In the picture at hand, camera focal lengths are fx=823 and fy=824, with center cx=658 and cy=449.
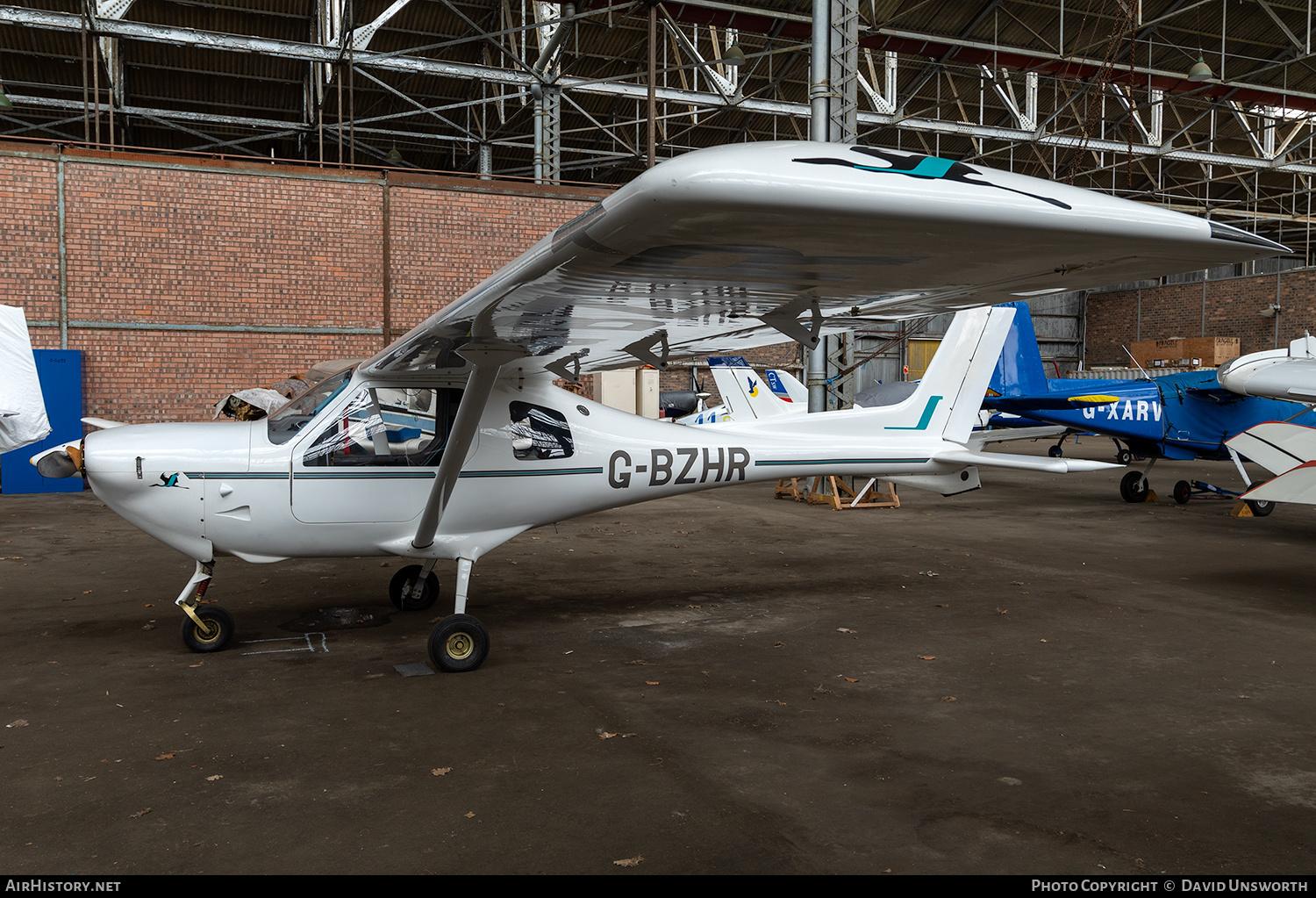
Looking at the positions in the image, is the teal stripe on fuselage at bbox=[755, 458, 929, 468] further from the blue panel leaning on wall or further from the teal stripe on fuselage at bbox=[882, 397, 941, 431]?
the blue panel leaning on wall

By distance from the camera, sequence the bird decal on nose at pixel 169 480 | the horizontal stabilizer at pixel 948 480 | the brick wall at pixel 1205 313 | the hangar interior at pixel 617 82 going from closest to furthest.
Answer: the bird decal on nose at pixel 169 480 < the horizontal stabilizer at pixel 948 480 < the hangar interior at pixel 617 82 < the brick wall at pixel 1205 313

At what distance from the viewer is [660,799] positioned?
3301 mm

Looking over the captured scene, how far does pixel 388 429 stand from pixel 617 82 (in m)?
21.0

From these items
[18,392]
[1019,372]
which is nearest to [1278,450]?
[1019,372]

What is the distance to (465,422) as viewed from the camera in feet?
16.9

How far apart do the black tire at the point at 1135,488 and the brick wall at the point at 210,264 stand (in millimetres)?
13088

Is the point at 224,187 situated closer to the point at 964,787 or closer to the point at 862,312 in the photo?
the point at 862,312

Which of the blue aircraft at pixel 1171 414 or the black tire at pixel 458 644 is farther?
the blue aircraft at pixel 1171 414

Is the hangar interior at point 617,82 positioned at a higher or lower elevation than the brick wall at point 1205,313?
higher

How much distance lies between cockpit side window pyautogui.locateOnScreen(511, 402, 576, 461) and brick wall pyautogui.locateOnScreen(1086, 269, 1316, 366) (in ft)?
96.0

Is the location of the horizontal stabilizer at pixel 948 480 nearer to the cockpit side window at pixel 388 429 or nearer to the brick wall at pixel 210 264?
the cockpit side window at pixel 388 429

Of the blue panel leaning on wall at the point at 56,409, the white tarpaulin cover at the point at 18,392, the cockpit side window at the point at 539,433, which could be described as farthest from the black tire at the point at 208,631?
the blue panel leaning on wall at the point at 56,409

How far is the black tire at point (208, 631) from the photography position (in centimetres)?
528
